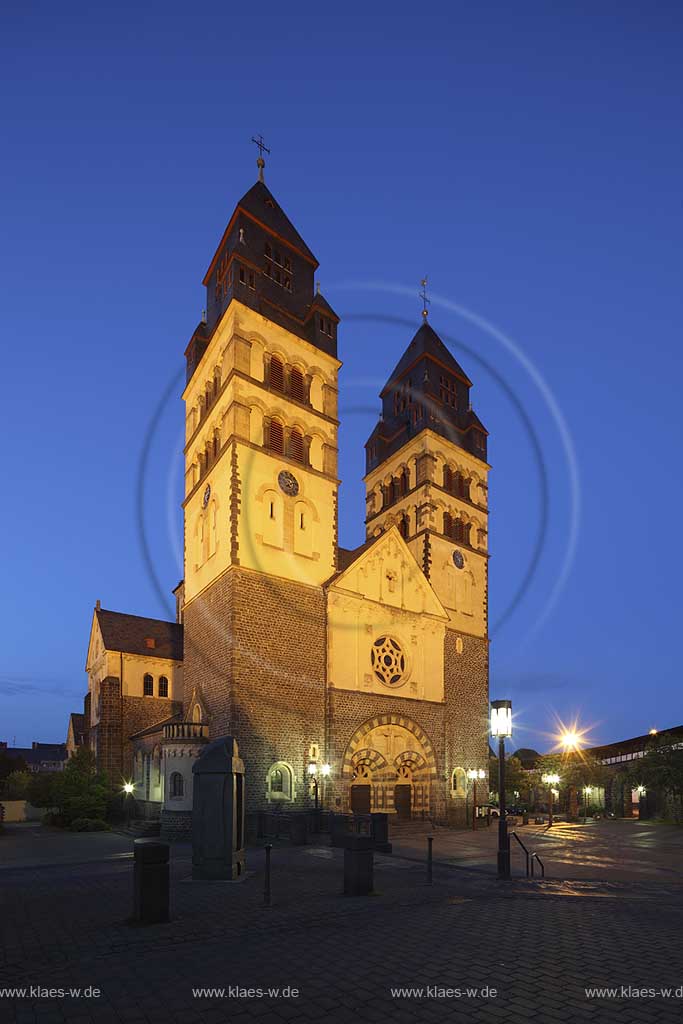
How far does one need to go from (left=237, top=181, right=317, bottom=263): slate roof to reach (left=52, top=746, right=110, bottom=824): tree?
100ft

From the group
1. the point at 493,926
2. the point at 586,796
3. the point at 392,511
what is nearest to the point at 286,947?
the point at 493,926

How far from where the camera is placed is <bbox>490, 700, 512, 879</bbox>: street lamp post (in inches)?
617

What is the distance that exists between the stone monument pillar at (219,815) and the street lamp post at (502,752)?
6.05 m

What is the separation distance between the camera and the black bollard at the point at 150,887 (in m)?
10.5

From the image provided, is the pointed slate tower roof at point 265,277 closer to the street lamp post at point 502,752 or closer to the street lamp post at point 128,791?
the street lamp post at point 502,752

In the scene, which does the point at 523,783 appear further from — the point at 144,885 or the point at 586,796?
the point at 144,885

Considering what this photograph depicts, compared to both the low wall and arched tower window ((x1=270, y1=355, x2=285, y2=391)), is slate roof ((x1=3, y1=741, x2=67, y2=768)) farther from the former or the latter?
arched tower window ((x1=270, y1=355, x2=285, y2=391))

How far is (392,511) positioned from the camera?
44.8 meters

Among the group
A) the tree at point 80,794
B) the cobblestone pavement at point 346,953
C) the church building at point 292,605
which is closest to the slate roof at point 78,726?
the church building at point 292,605

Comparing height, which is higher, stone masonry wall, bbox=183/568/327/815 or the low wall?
stone masonry wall, bbox=183/568/327/815

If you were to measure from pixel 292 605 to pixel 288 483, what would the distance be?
5891 millimetres

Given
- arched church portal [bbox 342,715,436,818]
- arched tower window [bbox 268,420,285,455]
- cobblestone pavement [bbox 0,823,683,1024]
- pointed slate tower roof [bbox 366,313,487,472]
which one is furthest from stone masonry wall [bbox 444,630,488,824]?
cobblestone pavement [bbox 0,823,683,1024]

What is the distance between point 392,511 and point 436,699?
43.5 feet

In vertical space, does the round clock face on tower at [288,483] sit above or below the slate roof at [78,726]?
above
